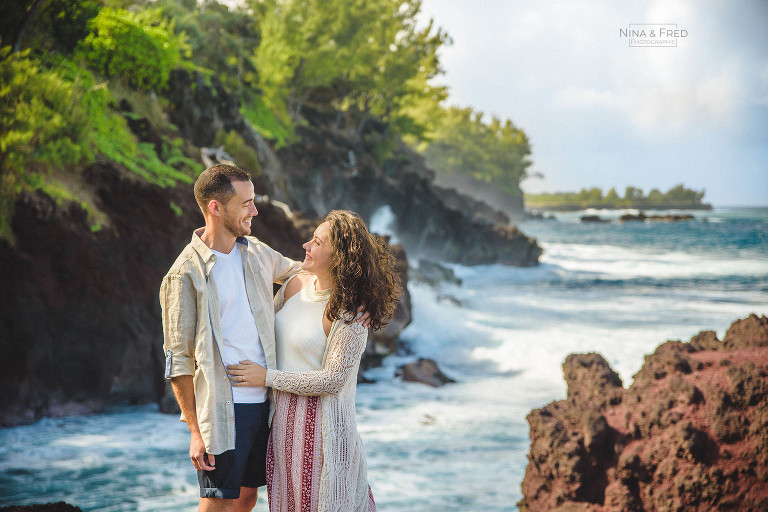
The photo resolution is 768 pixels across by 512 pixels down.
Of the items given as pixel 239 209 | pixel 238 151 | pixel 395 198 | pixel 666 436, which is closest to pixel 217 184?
pixel 239 209

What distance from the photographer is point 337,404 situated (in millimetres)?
2557

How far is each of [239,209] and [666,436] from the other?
9.12ft

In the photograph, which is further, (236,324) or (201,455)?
(236,324)

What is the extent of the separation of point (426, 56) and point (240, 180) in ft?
101

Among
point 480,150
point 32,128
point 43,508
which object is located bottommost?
point 43,508

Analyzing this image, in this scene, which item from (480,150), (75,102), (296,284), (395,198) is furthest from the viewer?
(480,150)

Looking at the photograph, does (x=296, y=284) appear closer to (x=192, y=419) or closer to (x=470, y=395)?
(x=192, y=419)

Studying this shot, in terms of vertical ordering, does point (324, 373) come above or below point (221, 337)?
below

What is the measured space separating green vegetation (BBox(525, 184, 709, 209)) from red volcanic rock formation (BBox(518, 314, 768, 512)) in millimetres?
27331

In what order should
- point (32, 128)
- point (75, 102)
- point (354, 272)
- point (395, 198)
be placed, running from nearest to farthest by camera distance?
point (354, 272), point (32, 128), point (75, 102), point (395, 198)

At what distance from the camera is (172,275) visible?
240 cm

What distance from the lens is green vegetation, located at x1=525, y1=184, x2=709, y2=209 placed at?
30312 millimetres

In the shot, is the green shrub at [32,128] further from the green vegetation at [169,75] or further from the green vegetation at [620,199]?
the green vegetation at [620,199]

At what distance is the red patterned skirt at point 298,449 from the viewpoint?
2510 mm
